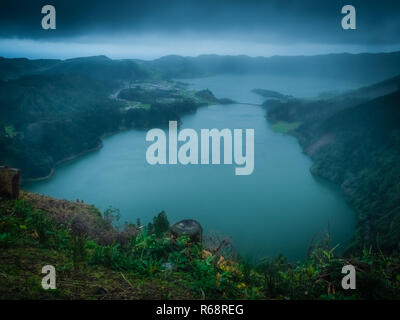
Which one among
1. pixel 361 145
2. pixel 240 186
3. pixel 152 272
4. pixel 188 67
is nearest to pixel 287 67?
pixel 188 67

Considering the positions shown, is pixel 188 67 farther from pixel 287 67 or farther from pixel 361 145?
pixel 361 145

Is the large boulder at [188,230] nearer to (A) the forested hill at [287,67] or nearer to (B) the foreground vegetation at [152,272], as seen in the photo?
(B) the foreground vegetation at [152,272]

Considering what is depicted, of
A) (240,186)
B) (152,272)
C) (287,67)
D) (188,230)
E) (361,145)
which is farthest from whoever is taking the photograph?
(361,145)

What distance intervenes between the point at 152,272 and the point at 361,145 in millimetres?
9817

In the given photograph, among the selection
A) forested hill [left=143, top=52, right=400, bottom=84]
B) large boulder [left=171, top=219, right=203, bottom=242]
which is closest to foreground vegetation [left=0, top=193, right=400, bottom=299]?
large boulder [left=171, top=219, right=203, bottom=242]

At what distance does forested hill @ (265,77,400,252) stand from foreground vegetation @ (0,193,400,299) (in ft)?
11.6

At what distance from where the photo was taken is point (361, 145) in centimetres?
1036

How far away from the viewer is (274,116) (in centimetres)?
621

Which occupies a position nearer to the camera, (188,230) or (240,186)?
(188,230)

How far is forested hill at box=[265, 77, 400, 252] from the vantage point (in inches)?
230

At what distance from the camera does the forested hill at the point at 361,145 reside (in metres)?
5.84

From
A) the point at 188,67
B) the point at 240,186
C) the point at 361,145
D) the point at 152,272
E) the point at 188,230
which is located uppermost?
the point at 188,67
